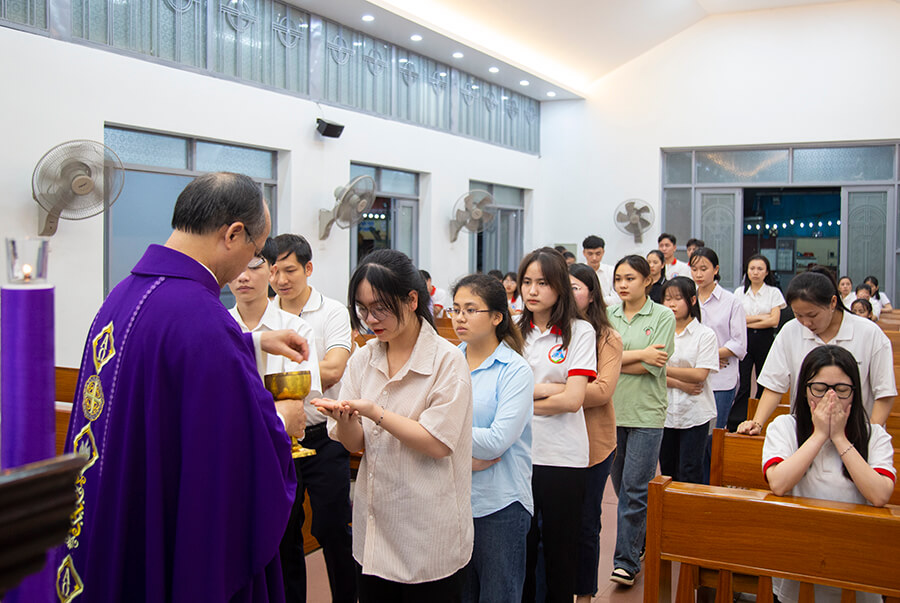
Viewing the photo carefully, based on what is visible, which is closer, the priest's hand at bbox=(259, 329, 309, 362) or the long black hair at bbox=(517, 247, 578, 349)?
the priest's hand at bbox=(259, 329, 309, 362)

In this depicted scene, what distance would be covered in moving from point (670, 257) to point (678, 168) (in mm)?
5158

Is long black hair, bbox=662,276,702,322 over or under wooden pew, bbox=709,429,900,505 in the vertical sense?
over

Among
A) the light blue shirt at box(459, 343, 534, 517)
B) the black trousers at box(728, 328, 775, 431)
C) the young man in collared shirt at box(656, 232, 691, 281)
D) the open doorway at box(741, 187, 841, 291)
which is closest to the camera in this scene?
the light blue shirt at box(459, 343, 534, 517)

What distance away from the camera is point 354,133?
9406 millimetres

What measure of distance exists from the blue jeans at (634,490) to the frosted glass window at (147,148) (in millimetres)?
5209

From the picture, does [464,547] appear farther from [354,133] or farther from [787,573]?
[354,133]

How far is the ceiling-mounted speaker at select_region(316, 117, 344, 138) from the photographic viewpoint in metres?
8.66

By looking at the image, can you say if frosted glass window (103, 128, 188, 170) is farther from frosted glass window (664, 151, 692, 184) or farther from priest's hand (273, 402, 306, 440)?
frosted glass window (664, 151, 692, 184)

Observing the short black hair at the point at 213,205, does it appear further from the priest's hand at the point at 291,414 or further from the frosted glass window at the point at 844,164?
the frosted glass window at the point at 844,164

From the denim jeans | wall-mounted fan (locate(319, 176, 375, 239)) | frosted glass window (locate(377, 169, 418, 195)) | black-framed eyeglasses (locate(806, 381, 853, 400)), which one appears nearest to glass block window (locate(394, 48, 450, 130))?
frosted glass window (locate(377, 169, 418, 195))

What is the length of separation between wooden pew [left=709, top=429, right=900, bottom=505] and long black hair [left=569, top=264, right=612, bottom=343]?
0.66 meters

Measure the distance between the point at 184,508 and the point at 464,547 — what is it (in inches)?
35.5

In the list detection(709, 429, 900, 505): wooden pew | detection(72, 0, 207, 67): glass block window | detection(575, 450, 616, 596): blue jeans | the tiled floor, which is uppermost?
detection(72, 0, 207, 67): glass block window

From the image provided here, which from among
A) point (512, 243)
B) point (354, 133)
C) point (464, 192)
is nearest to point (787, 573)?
point (354, 133)
